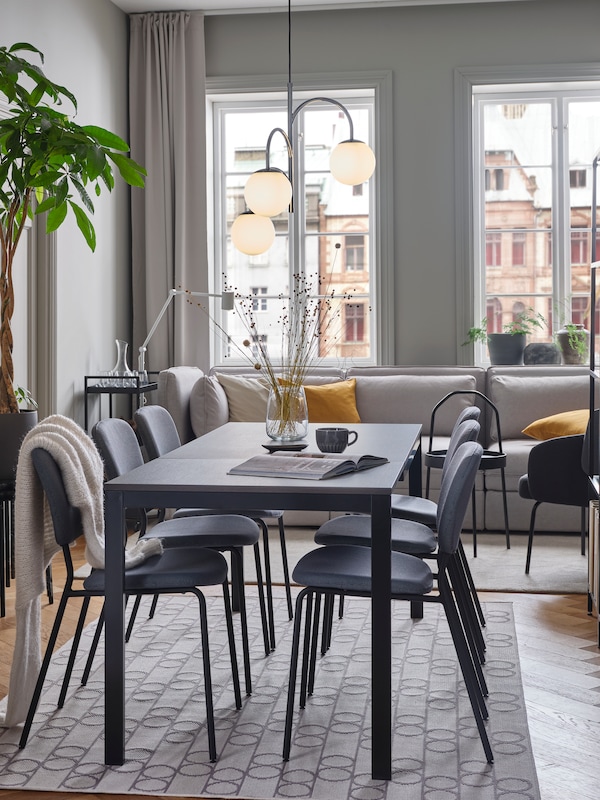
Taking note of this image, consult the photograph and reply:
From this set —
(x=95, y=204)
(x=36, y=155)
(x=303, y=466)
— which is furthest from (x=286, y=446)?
(x=95, y=204)

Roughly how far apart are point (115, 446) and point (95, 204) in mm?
2906

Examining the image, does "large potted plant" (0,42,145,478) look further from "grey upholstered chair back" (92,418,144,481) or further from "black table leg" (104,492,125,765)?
"black table leg" (104,492,125,765)

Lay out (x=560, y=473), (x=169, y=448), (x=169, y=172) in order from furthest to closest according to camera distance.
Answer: (x=169, y=172) → (x=560, y=473) → (x=169, y=448)

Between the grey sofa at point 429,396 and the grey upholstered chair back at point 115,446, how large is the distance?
7.02ft

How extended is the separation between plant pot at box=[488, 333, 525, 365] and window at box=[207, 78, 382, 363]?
2.57ft

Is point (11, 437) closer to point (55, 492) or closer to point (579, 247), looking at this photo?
point (55, 492)

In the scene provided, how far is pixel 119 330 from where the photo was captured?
5953 millimetres

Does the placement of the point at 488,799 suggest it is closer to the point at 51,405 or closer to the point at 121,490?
the point at 121,490

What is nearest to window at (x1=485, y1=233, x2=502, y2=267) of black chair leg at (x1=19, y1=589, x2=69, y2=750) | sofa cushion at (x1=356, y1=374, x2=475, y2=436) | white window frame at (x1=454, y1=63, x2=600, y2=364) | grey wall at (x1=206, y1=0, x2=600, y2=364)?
white window frame at (x1=454, y1=63, x2=600, y2=364)

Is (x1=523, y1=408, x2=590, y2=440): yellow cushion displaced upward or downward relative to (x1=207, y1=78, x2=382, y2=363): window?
downward

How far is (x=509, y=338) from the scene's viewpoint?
19.4ft

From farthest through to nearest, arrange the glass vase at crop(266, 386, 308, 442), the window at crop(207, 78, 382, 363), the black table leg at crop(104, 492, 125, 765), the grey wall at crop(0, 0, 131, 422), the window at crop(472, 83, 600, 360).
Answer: the window at crop(207, 78, 382, 363) → the window at crop(472, 83, 600, 360) → the grey wall at crop(0, 0, 131, 422) → the glass vase at crop(266, 386, 308, 442) → the black table leg at crop(104, 492, 125, 765)

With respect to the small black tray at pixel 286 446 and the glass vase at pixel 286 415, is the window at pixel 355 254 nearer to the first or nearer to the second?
the glass vase at pixel 286 415

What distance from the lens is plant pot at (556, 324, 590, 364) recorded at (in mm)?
5801
